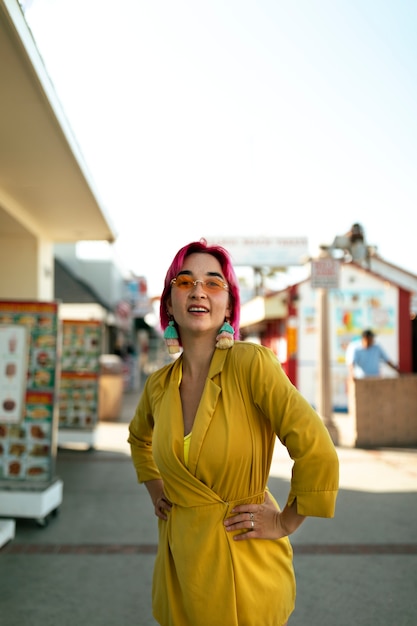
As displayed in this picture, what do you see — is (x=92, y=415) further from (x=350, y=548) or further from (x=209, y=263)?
(x=209, y=263)

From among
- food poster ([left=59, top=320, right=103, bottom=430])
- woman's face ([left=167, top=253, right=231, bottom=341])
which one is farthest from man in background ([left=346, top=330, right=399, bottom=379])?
woman's face ([left=167, top=253, right=231, bottom=341])

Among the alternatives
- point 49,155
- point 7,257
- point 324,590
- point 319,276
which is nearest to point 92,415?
point 7,257

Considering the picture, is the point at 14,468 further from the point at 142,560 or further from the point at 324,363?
the point at 324,363

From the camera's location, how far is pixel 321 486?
167 centimetres

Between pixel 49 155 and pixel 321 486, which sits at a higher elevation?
pixel 49 155

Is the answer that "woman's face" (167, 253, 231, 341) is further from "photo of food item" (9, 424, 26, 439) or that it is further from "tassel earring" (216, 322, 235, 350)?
"photo of food item" (9, 424, 26, 439)

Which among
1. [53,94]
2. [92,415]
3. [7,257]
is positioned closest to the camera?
[53,94]

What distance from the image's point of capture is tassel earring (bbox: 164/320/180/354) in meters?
2.07

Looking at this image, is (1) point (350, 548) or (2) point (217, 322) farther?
(1) point (350, 548)

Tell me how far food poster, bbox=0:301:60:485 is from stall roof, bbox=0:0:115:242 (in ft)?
4.48

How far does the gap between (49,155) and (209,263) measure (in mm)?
3832

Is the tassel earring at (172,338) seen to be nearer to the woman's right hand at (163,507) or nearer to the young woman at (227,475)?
the young woman at (227,475)

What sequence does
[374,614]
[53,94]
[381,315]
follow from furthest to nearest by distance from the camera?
[381,315] < [53,94] < [374,614]

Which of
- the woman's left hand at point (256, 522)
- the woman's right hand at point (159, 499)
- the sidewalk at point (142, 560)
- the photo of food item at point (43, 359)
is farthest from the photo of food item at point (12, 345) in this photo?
the woman's left hand at point (256, 522)
